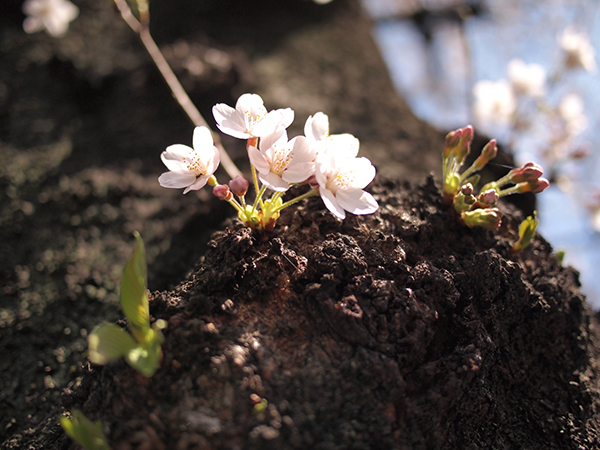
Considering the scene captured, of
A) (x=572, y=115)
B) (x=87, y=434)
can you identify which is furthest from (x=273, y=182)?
(x=572, y=115)

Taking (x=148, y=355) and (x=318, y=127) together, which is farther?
(x=318, y=127)

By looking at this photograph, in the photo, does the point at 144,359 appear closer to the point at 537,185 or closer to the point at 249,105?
the point at 249,105

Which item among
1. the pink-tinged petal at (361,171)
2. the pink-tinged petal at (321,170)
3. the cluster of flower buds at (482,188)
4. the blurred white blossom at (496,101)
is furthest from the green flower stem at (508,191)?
the blurred white blossom at (496,101)

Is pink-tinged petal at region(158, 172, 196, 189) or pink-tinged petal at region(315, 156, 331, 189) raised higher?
pink-tinged petal at region(315, 156, 331, 189)

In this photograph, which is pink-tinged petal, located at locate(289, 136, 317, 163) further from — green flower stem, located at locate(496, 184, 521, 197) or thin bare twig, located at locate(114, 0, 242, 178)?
thin bare twig, located at locate(114, 0, 242, 178)

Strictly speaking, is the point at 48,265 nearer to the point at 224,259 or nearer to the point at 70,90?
the point at 224,259

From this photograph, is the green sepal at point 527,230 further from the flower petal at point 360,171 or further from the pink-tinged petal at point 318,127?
the pink-tinged petal at point 318,127

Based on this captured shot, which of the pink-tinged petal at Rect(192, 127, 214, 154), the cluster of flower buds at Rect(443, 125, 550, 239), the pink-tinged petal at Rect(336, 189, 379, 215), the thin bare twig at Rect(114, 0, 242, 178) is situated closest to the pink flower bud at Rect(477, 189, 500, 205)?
the cluster of flower buds at Rect(443, 125, 550, 239)

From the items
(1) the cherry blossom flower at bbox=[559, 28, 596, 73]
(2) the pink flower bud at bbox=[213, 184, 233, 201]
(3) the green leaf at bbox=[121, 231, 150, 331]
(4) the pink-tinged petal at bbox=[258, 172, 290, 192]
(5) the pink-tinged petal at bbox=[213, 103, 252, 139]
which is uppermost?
(1) the cherry blossom flower at bbox=[559, 28, 596, 73]
